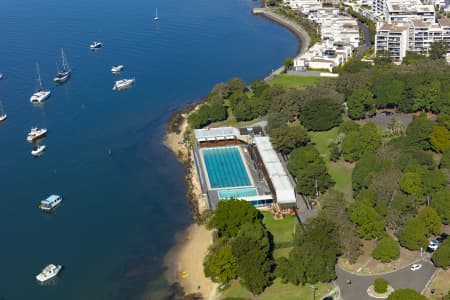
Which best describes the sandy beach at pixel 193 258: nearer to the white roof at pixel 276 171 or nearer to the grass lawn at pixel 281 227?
the grass lawn at pixel 281 227

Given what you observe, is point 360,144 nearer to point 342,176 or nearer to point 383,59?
point 342,176

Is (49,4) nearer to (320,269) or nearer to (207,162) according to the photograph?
(207,162)

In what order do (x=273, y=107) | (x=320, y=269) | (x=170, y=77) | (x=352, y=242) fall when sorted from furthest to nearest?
(x=170, y=77) < (x=273, y=107) < (x=352, y=242) < (x=320, y=269)

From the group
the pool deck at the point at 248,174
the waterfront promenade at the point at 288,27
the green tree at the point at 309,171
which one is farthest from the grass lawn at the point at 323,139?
the waterfront promenade at the point at 288,27

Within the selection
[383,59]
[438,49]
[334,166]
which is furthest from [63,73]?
[438,49]

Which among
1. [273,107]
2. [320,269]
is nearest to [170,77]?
[273,107]
